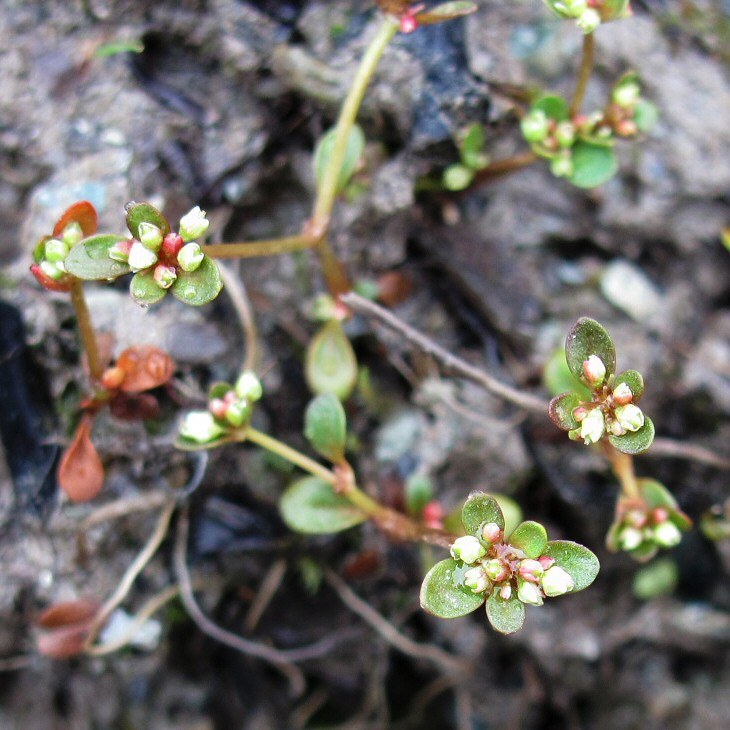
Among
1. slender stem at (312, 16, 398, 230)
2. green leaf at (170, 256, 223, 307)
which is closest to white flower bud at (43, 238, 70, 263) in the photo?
green leaf at (170, 256, 223, 307)

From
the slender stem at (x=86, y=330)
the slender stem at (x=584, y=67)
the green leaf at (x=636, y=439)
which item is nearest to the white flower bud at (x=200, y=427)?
the slender stem at (x=86, y=330)

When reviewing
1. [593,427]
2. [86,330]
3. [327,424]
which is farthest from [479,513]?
[86,330]

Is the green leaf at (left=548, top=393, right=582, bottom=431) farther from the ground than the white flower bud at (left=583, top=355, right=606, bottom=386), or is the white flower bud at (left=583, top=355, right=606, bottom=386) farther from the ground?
the white flower bud at (left=583, top=355, right=606, bottom=386)

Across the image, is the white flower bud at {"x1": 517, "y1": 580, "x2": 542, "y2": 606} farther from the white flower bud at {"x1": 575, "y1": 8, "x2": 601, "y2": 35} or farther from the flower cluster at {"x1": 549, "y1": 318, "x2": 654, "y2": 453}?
the white flower bud at {"x1": 575, "y1": 8, "x2": 601, "y2": 35}

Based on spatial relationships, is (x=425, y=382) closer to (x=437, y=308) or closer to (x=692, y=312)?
(x=437, y=308)

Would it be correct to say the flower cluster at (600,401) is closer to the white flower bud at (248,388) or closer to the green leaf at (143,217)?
the white flower bud at (248,388)

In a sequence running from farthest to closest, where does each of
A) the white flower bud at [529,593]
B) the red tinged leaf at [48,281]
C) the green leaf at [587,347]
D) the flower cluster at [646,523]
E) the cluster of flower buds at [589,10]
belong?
1. the flower cluster at [646,523]
2. the cluster of flower buds at [589,10]
3. the red tinged leaf at [48,281]
4. the green leaf at [587,347]
5. the white flower bud at [529,593]
